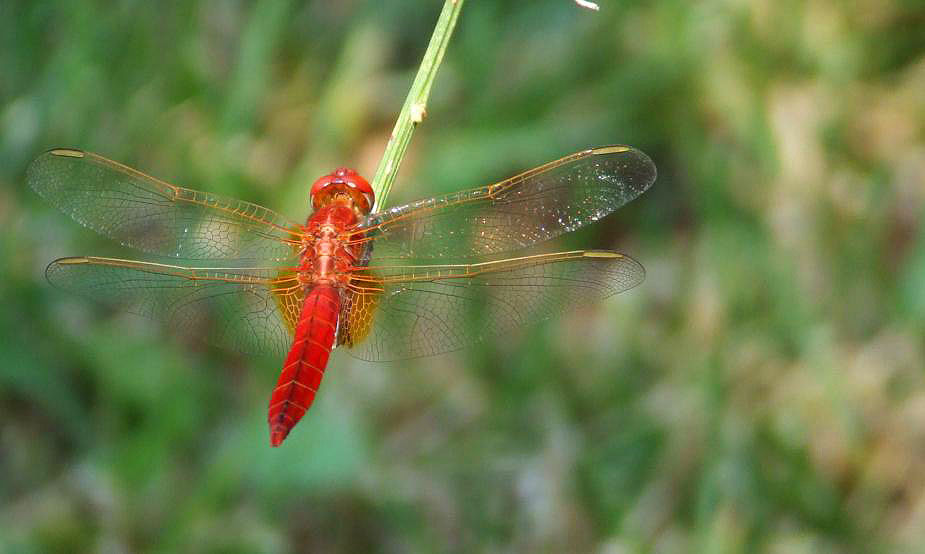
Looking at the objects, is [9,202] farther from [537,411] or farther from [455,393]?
[537,411]

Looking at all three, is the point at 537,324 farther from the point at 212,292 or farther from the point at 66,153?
the point at 66,153

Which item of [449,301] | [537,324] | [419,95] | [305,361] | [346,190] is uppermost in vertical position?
[537,324]

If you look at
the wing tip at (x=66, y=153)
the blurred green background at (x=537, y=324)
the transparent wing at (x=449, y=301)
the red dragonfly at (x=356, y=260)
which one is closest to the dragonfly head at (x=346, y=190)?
the red dragonfly at (x=356, y=260)

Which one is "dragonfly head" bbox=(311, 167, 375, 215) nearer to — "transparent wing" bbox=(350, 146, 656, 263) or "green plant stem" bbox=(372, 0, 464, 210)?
"transparent wing" bbox=(350, 146, 656, 263)

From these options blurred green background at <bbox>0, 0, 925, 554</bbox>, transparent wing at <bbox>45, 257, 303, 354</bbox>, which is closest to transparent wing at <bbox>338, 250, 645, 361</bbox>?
transparent wing at <bbox>45, 257, 303, 354</bbox>

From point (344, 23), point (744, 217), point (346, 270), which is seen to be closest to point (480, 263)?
point (346, 270)

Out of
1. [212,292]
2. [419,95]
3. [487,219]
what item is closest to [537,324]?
[487,219]

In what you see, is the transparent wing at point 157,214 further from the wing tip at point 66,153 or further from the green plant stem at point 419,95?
the green plant stem at point 419,95
